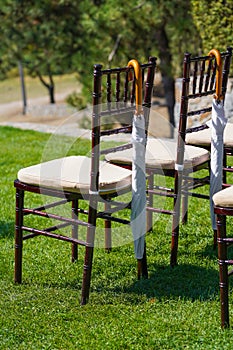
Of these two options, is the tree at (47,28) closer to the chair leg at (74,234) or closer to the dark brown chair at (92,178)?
the chair leg at (74,234)

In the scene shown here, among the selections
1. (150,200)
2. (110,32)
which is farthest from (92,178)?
(110,32)

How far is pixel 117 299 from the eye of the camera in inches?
140

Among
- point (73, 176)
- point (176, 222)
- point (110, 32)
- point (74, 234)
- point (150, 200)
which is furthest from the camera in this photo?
point (110, 32)

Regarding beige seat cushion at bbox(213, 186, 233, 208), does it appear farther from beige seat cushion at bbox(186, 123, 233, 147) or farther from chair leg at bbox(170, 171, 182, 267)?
beige seat cushion at bbox(186, 123, 233, 147)

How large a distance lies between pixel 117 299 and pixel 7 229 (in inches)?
57.4

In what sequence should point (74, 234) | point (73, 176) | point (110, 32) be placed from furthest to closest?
1. point (110, 32)
2. point (74, 234)
3. point (73, 176)

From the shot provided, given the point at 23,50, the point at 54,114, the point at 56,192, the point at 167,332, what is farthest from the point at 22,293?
the point at 54,114

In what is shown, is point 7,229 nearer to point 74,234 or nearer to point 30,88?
point 74,234

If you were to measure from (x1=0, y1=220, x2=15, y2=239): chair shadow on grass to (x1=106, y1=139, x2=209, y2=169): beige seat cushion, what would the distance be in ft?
3.14

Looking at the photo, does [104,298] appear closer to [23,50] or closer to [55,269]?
[55,269]

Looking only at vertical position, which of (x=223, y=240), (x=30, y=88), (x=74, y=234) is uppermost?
(x=223, y=240)

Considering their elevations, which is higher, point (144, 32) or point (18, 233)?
point (144, 32)

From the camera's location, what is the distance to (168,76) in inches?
432

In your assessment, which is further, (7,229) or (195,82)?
(7,229)
